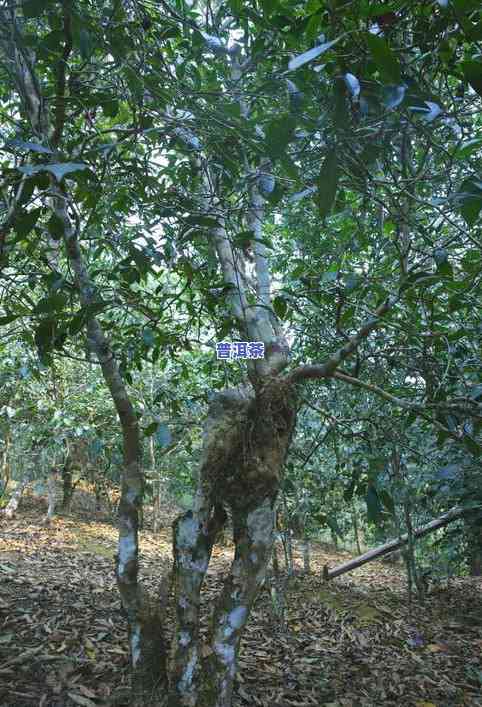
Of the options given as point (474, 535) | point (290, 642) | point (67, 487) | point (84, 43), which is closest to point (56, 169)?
point (84, 43)

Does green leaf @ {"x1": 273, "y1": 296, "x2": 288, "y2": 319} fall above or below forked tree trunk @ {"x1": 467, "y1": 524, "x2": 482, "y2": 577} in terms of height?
above

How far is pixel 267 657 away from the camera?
95.9 inches

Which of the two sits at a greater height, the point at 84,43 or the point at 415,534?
the point at 84,43

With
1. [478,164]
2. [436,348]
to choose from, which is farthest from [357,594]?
[478,164]

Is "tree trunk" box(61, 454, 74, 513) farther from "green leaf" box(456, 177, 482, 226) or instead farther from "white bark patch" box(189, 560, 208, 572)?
"green leaf" box(456, 177, 482, 226)

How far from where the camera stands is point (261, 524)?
167 centimetres

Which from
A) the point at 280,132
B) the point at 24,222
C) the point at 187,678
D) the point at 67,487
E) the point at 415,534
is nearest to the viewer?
the point at 280,132

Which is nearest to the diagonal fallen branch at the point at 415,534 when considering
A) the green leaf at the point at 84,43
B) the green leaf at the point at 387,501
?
the green leaf at the point at 387,501

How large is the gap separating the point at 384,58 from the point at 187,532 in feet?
4.62

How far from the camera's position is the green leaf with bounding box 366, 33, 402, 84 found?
792mm

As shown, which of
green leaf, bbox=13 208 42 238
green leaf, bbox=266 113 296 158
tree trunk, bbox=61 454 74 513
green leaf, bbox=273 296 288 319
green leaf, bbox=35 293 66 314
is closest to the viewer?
green leaf, bbox=266 113 296 158

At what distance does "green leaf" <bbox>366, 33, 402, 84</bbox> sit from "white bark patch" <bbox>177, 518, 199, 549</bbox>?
1361 mm

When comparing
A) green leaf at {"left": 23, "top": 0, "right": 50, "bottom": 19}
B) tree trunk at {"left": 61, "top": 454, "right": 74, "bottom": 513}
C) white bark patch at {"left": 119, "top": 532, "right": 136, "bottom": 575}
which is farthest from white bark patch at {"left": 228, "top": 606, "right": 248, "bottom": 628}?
tree trunk at {"left": 61, "top": 454, "right": 74, "bottom": 513}

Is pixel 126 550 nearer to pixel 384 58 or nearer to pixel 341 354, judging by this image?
pixel 341 354
